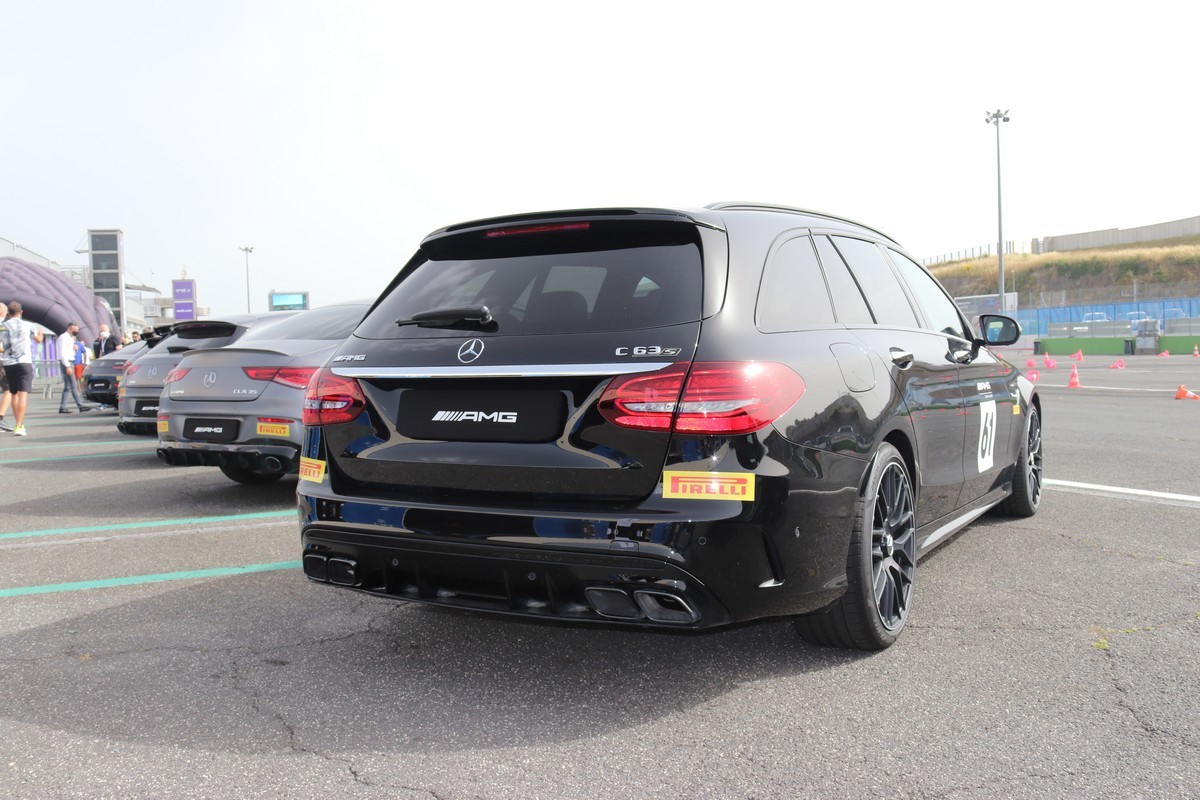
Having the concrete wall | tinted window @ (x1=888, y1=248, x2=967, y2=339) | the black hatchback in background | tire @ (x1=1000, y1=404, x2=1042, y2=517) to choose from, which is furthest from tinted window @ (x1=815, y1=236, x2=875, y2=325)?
the concrete wall

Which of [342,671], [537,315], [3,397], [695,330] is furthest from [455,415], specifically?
[3,397]

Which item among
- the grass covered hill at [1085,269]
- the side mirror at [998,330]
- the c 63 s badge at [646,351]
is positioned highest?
the grass covered hill at [1085,269]

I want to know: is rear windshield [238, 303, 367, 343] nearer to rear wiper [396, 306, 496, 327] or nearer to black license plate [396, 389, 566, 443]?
rear wiper [396, 306, 496, 327]

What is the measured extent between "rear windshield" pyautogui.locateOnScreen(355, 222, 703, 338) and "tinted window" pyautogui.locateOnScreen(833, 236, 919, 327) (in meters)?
1.20

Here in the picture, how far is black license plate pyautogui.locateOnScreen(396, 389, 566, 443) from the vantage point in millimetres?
3107

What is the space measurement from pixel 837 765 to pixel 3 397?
16.1m

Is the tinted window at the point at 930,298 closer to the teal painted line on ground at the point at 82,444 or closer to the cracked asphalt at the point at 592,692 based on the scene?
the cracked asphalt at the point at 592,692

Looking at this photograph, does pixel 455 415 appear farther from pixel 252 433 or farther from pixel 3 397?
pixel 3 397

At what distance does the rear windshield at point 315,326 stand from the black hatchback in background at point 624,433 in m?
4.07

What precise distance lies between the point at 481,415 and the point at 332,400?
0.69 metres

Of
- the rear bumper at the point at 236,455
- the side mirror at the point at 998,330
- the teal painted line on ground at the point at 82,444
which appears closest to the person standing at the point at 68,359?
the teal painted line on ground at the point at 82,444

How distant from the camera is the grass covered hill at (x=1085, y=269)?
87.9 m

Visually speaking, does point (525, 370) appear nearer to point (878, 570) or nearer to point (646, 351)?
point (646, 351)

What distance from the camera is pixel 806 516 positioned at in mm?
3145
